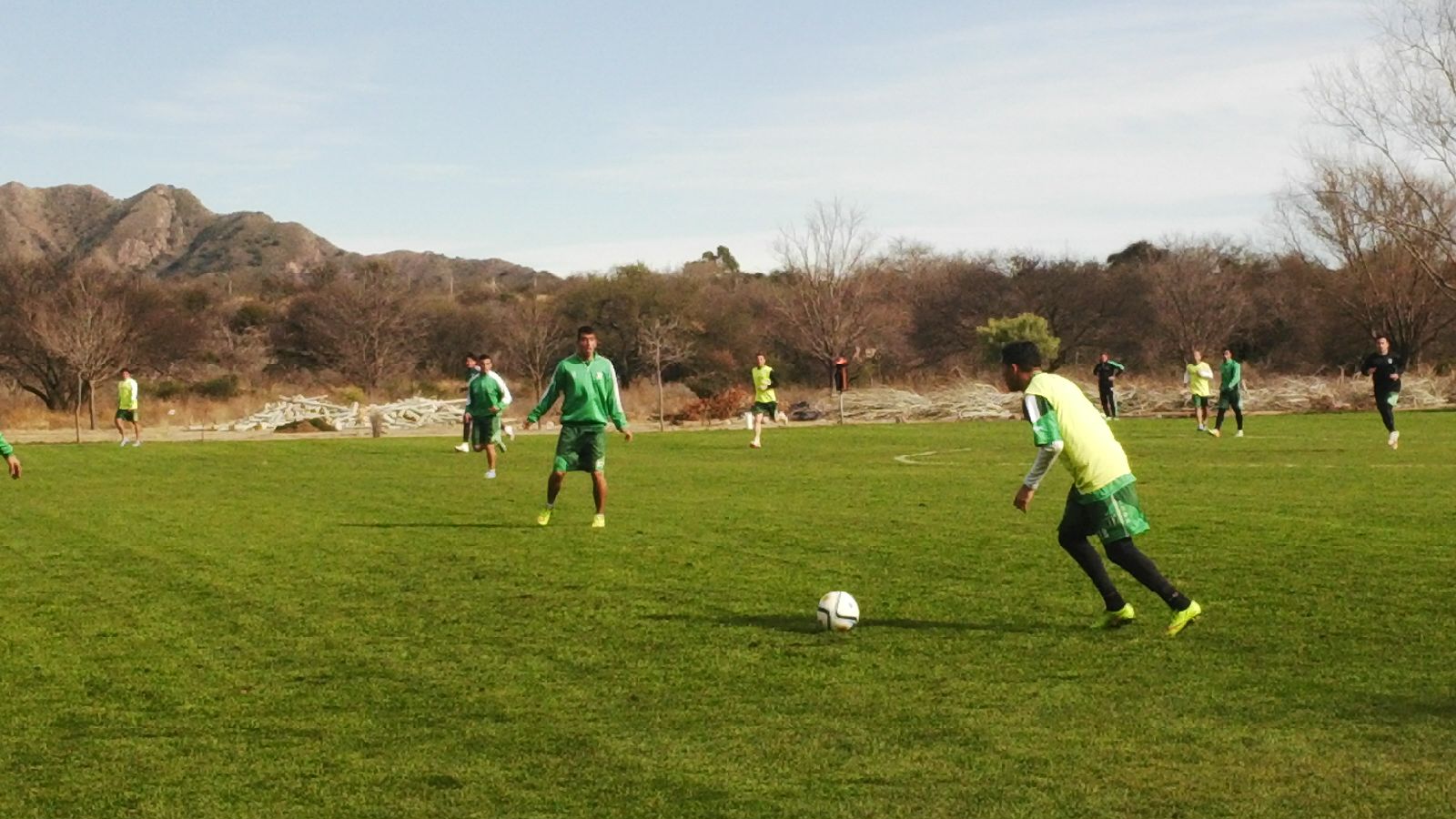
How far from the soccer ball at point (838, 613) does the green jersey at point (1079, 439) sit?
4.54ft

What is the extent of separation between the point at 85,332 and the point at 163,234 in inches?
4681

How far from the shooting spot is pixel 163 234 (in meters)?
160

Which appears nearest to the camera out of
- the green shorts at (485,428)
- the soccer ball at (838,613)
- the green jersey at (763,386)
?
the soccer ball at (838,613)

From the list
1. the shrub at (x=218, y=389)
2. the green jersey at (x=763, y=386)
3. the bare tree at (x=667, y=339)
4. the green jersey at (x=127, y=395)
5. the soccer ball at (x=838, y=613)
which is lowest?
the soccer ball at (x=838, y=613)

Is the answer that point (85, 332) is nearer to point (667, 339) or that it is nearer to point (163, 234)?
point (667, 339)

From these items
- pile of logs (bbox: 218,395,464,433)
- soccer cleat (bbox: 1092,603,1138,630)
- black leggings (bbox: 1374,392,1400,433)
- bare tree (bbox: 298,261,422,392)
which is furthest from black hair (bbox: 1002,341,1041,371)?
bare tree (bbox: 298,261,422,392)

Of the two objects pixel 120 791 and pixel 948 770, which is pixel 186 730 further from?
pixel 948 770

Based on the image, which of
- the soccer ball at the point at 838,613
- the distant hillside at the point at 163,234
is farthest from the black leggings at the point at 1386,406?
the distant hillside at the point at 163,234

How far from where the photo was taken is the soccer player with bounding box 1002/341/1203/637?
832cm

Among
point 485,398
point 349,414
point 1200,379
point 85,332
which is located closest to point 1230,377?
point 1200,379

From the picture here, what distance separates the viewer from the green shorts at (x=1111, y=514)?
8367 millimetres

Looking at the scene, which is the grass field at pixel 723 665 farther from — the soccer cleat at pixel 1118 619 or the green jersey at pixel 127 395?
the green jersey at pixel 127 395

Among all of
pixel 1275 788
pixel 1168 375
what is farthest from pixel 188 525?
pixel 1168 375

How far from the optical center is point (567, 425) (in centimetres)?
1447
